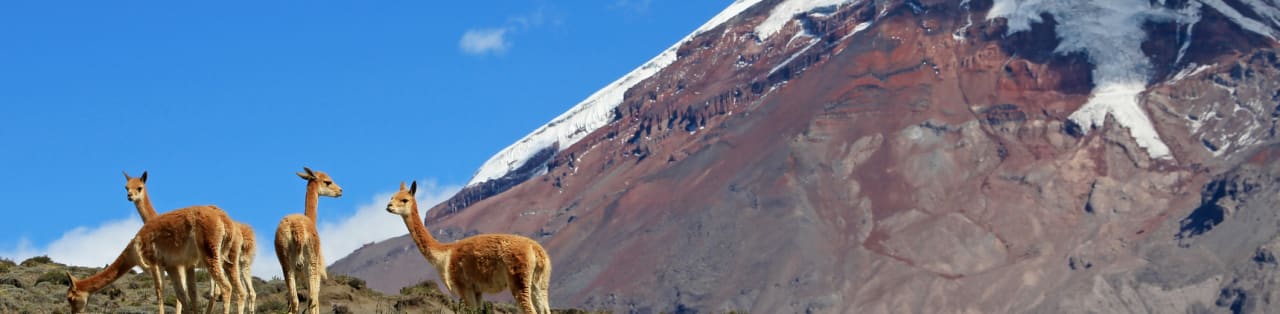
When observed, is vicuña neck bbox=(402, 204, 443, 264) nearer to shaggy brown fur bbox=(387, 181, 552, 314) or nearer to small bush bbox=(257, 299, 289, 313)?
shaggy brown fur bbox=(387, 181, 552, 314)

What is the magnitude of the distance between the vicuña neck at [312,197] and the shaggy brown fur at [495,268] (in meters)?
2.92

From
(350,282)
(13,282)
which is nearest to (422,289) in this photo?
(350,282)

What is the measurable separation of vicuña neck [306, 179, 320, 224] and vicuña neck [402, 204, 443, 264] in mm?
1935

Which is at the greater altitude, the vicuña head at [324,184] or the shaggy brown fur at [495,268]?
the vicuña head at [324,184]

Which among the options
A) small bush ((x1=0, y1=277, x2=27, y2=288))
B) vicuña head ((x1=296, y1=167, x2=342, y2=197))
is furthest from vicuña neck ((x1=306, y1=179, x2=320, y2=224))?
small bush ((x1=0, y1=277, x2=27, y2=288))

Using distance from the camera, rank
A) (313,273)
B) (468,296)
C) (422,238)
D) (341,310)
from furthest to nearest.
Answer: (341,310)
(422,238)
(313,273)
(468,296)

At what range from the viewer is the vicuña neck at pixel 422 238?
3856cm

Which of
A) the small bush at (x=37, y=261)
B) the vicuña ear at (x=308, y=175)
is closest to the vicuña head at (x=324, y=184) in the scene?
the vicuña ear at (x=308, y=175)

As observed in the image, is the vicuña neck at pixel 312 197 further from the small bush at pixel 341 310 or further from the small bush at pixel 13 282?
the small bush at pixel 13 282

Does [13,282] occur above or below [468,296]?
above

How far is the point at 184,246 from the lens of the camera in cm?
3697

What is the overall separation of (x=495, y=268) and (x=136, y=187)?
A: 9.05 metres

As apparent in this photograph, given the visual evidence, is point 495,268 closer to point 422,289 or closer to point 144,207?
point 144,207

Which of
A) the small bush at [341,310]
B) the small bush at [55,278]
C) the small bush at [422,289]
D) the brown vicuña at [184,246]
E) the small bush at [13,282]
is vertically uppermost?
the small bush at [13,282]
